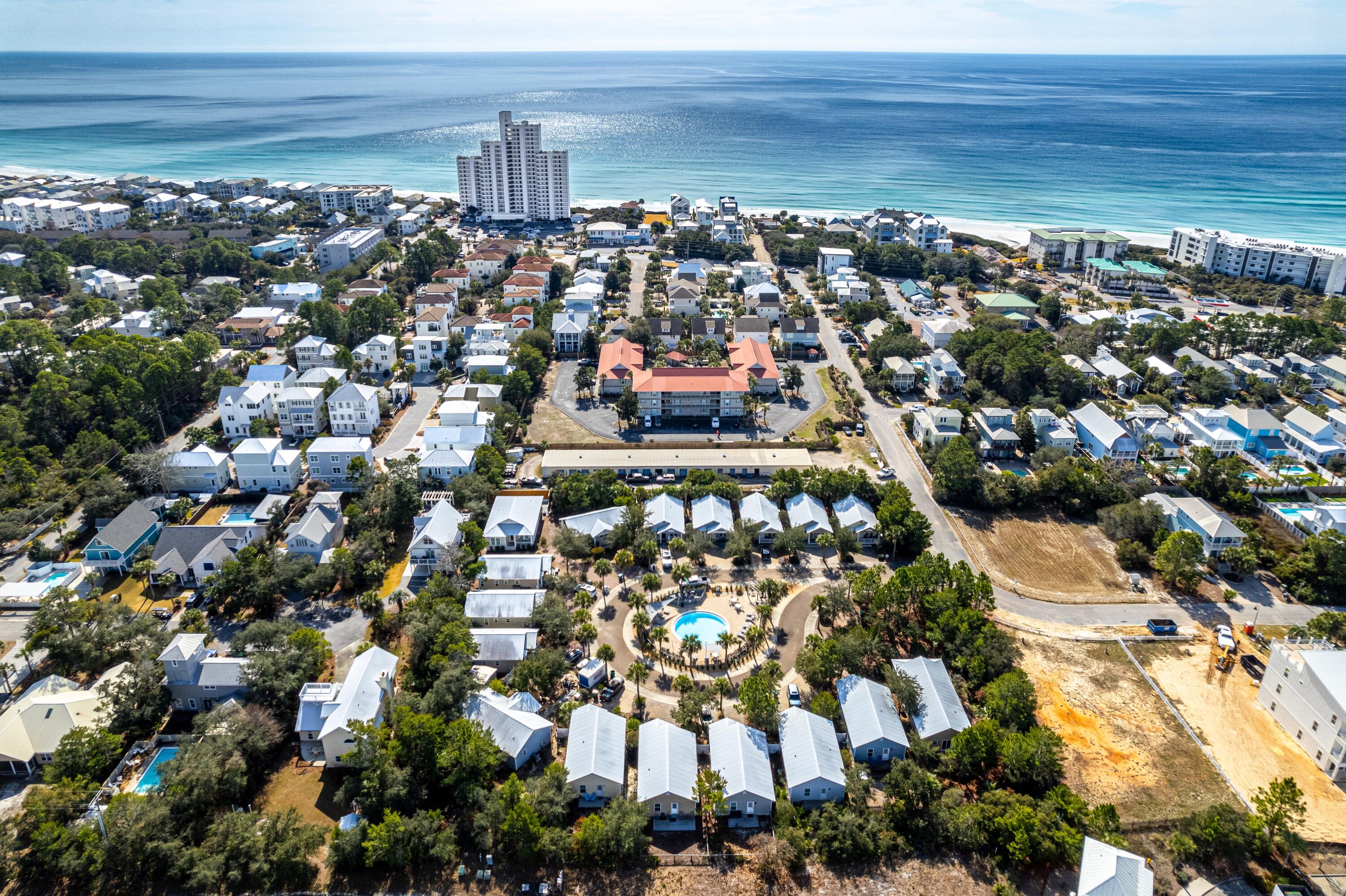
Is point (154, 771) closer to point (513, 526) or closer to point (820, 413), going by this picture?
point (513, 526)

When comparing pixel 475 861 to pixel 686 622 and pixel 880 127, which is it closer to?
pixel 686 622

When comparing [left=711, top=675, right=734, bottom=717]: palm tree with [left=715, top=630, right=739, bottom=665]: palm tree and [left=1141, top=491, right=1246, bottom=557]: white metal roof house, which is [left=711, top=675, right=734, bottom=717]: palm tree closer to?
[left=715, top=630, right=739, bottom=665]: palm tree

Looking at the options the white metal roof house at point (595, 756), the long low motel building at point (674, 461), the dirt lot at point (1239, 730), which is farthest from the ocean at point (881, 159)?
the white metal roof house at point (595, 756)

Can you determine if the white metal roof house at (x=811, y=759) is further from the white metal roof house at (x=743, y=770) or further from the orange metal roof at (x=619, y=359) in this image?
the orange metal roof at (x=619, y=359)

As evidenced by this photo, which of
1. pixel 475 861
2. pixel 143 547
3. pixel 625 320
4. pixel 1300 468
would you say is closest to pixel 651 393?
pixel 625 320

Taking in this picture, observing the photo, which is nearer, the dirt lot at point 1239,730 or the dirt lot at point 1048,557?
the dirt lot at point 1239,730

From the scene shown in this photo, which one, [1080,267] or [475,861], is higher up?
[1080,267]
